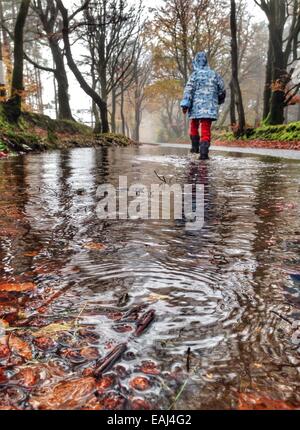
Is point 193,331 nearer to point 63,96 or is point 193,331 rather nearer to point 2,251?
point 2,251

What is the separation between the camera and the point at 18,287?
1.24m

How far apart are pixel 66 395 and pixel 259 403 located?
40cm

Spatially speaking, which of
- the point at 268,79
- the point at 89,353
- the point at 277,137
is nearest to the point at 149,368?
the point at 89,353

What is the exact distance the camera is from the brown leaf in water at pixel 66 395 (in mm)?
721

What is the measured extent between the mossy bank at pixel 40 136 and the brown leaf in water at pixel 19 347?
7.10 m

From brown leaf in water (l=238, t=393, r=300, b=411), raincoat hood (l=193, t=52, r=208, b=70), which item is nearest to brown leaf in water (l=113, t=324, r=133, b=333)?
brown leaf in water (l=238, t=393, r=300, b=411)

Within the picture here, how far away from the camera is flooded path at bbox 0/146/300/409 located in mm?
761

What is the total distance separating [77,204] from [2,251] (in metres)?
1.18

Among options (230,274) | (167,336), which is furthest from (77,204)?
(167,336)

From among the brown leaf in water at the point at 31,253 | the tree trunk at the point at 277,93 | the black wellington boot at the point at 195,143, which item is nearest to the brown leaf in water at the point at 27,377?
the brown leaf in water at the point at 31,253

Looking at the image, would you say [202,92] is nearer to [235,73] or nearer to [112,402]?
[112,402]

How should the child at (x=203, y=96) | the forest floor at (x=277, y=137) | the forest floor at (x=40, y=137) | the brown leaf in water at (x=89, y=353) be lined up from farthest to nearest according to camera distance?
1. the forest floor at (x=277, y=137)
2. the forest floor at (x=40, y=137)
3. the child at (x=203, y=96)
4. the brown leaf in water at (x=89, y=353)

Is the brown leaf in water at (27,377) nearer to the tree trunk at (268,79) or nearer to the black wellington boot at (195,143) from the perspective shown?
the black wellington boot at (195,143)

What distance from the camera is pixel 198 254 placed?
161cm
